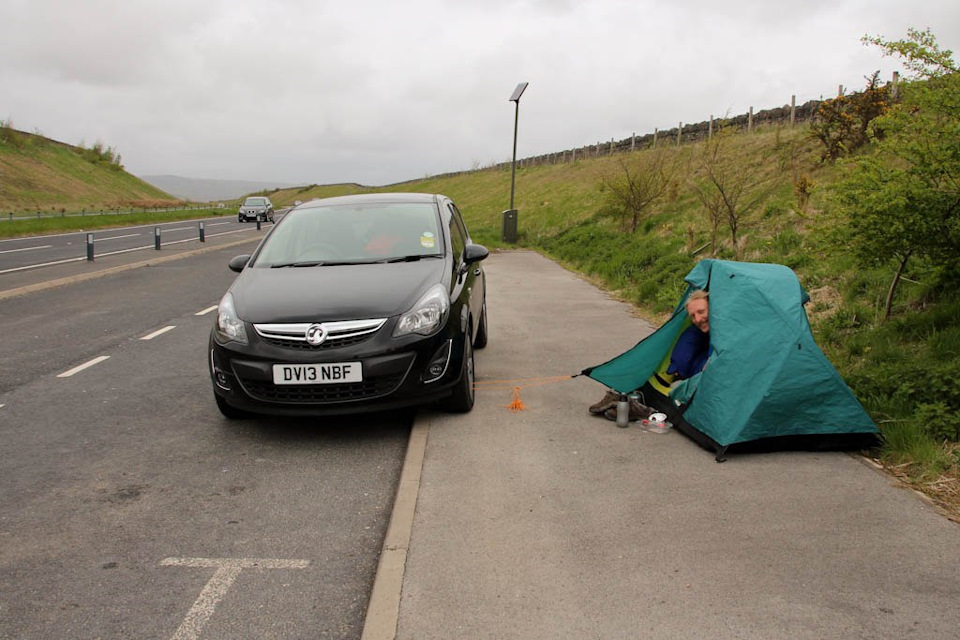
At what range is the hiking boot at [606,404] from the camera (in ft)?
19.7

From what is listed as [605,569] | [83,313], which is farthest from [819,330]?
[83,313]

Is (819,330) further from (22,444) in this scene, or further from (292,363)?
(22,444)

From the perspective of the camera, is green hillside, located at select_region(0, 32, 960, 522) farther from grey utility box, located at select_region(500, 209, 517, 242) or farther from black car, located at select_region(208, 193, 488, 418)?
black car, located at select_region(208, 193, 488, 418)

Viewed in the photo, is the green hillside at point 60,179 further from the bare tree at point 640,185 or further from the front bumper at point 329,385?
the front bumper at point 329,385

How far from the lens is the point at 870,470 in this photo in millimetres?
4797

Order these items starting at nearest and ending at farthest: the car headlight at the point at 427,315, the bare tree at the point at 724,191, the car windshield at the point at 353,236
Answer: the car headlight at the point at 427,315 → the car windshield at the point at 353,236 → the bare tree at the point at 724,191

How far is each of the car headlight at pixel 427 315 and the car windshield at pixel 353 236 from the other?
0.82m

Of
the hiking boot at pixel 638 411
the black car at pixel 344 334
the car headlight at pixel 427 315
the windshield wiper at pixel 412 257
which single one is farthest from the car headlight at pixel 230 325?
the hiking boot at pixel 638 411

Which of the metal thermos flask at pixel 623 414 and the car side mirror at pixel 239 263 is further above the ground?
the car side mirror at pixel 239 263

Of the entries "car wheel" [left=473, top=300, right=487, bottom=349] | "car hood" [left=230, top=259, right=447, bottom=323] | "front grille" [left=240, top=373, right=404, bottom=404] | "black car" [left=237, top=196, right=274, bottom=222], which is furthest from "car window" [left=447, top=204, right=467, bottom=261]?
"black car" [left=237, top=196, right=274, bottom=222]

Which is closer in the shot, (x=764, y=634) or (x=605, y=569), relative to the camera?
(x=764, y=634)

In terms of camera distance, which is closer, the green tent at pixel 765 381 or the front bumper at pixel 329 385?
the green tent at pixel 765 381

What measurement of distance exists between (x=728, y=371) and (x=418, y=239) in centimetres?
289

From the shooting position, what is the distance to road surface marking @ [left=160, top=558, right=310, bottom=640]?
3.07 metres
